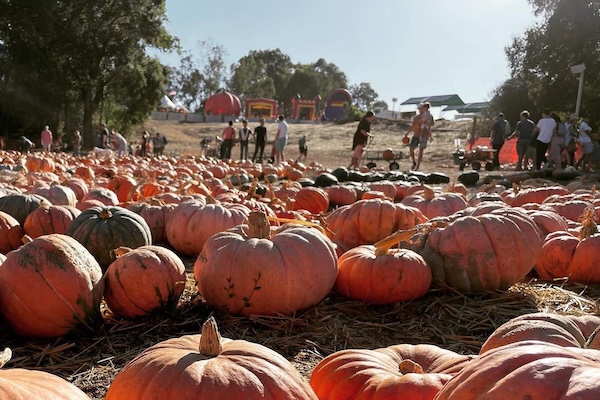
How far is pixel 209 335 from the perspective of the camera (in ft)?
5.06

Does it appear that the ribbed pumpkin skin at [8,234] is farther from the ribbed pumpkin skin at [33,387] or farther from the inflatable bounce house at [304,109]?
the inflatable bounce house at [304,109]

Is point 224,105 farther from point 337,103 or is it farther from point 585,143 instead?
point 585,143

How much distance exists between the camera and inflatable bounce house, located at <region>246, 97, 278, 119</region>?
57938mm

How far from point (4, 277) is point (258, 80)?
3131 inches

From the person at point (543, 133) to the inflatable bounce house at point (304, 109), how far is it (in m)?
46.5

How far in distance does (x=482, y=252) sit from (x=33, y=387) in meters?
2.64

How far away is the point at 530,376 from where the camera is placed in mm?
1105

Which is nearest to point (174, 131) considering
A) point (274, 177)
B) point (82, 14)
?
point (82, 14)

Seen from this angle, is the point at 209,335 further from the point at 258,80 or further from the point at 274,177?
the point at 258,80

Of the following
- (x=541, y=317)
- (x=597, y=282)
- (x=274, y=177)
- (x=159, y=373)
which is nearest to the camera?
(x=159, y=373)

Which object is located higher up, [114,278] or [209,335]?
[209,335]

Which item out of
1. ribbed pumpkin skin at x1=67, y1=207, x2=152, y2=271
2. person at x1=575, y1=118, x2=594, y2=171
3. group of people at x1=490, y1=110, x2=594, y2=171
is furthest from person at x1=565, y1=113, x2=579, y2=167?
ribbed pumpkin skin at x1=67, y1=207, x2=152, y2=271

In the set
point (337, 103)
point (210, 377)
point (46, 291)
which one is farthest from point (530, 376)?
point (337, 103)

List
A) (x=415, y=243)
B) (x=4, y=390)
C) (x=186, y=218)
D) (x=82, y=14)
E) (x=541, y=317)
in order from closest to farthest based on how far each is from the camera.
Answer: (x=4, y=390), (x=541, y=317), (x=415, y=243), (x=186, y=218), (x=82, y=14)
